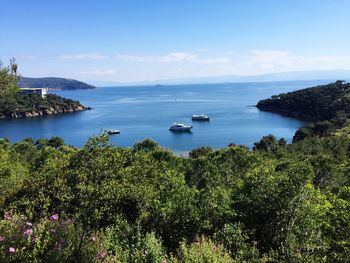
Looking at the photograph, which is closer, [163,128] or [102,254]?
[102,254]

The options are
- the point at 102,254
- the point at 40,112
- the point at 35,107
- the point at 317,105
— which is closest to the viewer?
the point at 102,254

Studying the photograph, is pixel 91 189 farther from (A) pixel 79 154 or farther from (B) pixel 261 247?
(B) pixel 261 247

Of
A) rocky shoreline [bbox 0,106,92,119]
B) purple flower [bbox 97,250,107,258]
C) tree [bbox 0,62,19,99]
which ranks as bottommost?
rocky shoreline [bbox 0,106,92,119]

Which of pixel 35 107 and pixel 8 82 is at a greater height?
pixel 8 82

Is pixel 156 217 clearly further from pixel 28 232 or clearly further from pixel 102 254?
pixel 28 232

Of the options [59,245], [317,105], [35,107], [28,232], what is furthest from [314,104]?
[28,232]

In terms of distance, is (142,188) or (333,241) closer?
(333,241)

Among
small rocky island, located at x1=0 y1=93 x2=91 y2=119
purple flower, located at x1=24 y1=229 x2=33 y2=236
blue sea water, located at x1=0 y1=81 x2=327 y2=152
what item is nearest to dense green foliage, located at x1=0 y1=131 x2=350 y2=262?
purple flower, located at x1=24 y1=229 x2=33 y2=236

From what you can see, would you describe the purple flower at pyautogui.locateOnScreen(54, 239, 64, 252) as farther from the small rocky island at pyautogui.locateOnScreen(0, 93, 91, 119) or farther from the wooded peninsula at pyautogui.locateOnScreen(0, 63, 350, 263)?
the small rocky island at pyautogui.locateOnScreen(0, 93, 91, 119)

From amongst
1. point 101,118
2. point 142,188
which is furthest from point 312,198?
point 101,118
